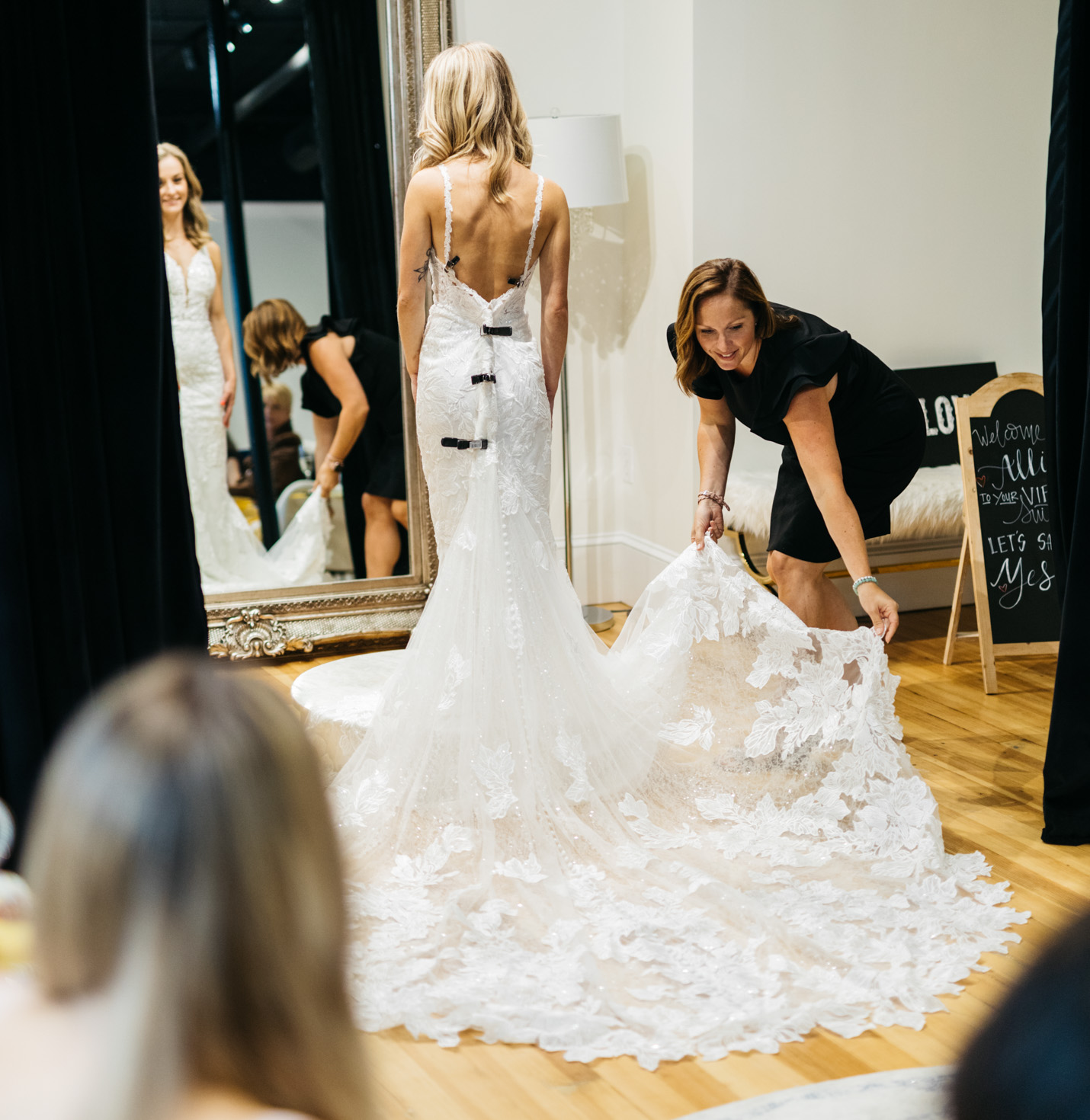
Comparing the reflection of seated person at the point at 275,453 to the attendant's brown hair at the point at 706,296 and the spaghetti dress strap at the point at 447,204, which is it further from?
the attendant's brown hair at the point at 706,296

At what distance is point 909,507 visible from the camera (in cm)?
434

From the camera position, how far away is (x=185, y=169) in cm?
401

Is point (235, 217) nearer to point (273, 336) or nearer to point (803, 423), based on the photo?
point (273, 336)

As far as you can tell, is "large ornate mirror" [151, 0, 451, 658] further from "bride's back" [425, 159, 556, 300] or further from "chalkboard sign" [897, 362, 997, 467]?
"chalkboard sign" [897, 362, 997, 467]

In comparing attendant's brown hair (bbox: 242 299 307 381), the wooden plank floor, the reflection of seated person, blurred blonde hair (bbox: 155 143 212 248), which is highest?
blurred blonde hair (bbox: 155 143 212 248)

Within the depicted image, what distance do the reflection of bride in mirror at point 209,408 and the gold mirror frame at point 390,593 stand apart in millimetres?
84

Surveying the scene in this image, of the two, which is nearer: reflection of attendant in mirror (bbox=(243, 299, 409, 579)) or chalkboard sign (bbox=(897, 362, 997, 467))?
reflection of attendant in mirror (bbox=(243, 299, 409, 579))

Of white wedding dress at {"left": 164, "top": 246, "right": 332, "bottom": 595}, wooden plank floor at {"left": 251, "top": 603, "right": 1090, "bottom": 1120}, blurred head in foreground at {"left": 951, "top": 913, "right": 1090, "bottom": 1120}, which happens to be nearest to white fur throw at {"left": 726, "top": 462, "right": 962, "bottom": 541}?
wooden plank floor at {"left": 251, "top": 603, "right": 1090, "bottom": 1120}

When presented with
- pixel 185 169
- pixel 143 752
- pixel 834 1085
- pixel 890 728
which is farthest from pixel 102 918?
pixel 185 169

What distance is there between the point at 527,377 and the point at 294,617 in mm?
1727

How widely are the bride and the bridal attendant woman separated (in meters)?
0.27

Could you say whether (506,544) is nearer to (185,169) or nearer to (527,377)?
(527,377)

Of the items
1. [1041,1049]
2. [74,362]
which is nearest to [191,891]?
[1041,1049]

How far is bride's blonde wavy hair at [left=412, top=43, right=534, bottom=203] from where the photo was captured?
2826 millimetres
